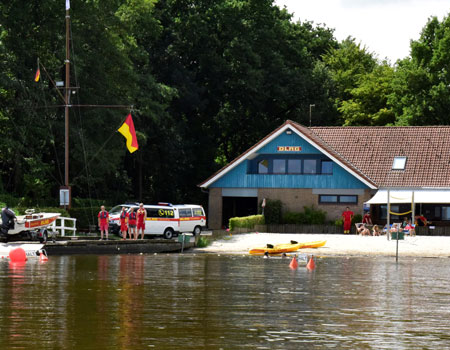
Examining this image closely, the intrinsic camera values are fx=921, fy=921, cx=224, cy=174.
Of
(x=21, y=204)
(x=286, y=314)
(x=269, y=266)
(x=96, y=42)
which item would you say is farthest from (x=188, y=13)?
(x=286, y=314)

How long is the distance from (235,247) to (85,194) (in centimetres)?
1757

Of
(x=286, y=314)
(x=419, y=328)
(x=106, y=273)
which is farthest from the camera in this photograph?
(x=106, y=273)

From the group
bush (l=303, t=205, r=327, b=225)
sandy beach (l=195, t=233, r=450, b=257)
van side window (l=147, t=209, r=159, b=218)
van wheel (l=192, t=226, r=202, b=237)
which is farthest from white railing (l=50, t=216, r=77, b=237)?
bush (l=303, t=205, r=327, b=225)

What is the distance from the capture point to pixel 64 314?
22875 mm

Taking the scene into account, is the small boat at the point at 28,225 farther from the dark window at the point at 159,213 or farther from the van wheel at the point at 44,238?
the dark window at the point at 159,213

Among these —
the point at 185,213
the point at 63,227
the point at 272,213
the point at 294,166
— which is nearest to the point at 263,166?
the point at 294,166

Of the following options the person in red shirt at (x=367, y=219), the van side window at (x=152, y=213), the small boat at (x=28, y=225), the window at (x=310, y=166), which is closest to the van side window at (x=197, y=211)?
the van side window at (x=152, y=213)

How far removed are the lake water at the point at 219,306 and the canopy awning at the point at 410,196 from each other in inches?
592

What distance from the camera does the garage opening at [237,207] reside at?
204ft

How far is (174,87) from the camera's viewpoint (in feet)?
237

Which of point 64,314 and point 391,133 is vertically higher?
point 391,133

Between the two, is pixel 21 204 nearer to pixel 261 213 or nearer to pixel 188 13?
pixel 261 213

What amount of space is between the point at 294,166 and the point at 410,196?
8533 mm

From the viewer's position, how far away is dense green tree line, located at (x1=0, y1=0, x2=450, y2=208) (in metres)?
54.7
